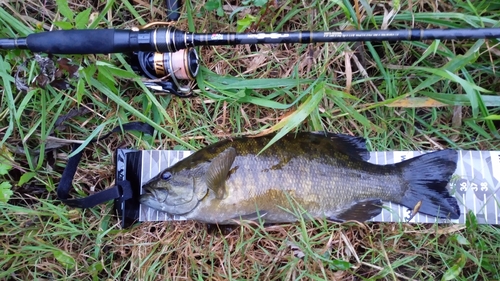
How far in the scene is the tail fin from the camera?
262cm

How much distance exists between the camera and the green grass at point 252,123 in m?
2.66

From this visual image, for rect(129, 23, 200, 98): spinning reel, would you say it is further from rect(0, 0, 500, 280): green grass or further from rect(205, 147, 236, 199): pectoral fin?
rect(205, 147, 236, 199): pectoral fin

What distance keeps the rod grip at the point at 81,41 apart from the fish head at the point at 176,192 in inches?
31.5

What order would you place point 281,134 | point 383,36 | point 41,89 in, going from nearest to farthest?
point 383,36 → point 281,134 → point 41,89

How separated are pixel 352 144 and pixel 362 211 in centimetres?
42

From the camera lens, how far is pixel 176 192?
2.55 metres

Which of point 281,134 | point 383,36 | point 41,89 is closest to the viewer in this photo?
point 383,36

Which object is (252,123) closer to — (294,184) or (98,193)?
(294,184)

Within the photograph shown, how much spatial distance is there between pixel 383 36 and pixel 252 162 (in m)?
1.01

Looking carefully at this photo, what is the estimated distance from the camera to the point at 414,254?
2.67 metres

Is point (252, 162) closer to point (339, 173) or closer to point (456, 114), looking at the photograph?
point (339, 173)

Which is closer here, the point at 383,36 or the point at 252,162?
the point at 383,36

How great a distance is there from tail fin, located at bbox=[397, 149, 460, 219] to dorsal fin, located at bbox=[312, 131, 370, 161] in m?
0.26

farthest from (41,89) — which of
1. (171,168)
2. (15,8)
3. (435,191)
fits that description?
(435,191)
